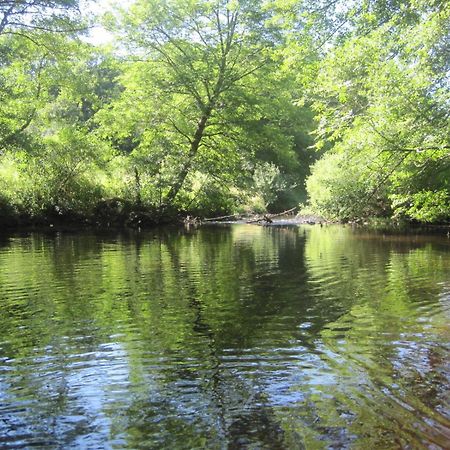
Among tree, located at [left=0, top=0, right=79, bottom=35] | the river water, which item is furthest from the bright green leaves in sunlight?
tree, located at [left=0, top=0, right=79, bottom=35]

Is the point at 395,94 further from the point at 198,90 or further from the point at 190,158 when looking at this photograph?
the point at 198,90

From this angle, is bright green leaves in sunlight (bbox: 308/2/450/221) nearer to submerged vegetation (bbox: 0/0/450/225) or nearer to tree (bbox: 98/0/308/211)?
submerged vegetation (bbox: 0/0/450/225)

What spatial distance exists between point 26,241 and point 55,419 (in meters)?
16.2

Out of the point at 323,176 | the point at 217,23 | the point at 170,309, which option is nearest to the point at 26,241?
the point at 170,309

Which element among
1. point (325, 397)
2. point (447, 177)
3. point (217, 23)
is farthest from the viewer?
point (217, 23)

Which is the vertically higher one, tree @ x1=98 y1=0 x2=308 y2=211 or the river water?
tree @ x1=98 y1=0 x2=308 y2=211

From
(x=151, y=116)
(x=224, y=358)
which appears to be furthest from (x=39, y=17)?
(x=224, y=358)

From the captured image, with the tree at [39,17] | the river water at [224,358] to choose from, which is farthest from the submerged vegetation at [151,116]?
the river water at [224,358]

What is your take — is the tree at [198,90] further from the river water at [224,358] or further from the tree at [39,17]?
the river water at [224,358]

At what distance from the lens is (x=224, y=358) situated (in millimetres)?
5707

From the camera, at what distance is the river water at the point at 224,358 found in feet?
13.1

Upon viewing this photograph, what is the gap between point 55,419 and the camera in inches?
165

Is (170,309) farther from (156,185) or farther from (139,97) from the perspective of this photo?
(139,97)

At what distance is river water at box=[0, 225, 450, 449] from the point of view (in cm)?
400
